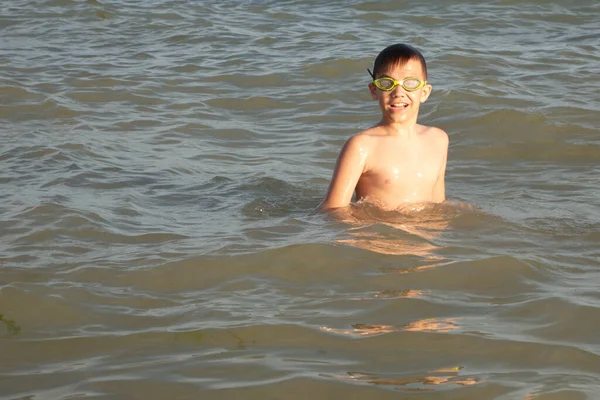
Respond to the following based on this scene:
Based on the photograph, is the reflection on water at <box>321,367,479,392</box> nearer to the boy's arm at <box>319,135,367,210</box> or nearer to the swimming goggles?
the boy's arm at <box>319,135,367,210</box>

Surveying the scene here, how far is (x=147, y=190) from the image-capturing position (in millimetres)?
6312

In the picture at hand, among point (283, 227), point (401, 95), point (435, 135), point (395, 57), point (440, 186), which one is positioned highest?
point (395, 57)

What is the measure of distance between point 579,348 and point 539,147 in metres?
3.81

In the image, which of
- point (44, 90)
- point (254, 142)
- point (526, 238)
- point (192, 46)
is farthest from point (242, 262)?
→ point (192, 46)

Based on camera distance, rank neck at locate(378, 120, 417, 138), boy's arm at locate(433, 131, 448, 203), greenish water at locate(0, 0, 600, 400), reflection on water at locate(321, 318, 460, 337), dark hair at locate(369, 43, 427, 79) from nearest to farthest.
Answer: greenish water at locate(0, 0, 600, 400), reflection on water at locate(321, 318, 460, 337), dark hair at locate(369, 43, 427, 79), neck at locate(378, 120, 417, 138), boy's arm at locate(433, 131, 448, 203)

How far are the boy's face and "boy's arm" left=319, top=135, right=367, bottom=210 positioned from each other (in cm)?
22

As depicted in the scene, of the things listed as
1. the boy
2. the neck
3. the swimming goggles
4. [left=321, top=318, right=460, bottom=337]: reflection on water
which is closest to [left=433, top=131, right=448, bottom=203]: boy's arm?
the boy

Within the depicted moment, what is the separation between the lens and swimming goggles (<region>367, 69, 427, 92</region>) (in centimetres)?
536

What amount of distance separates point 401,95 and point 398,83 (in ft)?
0.23

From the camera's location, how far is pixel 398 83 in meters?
5.36

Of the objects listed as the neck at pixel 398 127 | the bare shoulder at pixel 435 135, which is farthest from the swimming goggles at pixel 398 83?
the bare shoulder at pixel 435 135

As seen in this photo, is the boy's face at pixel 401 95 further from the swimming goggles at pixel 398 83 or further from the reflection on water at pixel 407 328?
the reflection on water at pixel 407 328

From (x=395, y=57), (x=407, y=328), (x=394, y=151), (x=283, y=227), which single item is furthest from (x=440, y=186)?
(x=407, y=328)

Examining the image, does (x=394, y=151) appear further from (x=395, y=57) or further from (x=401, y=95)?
(x=395, y=57)
